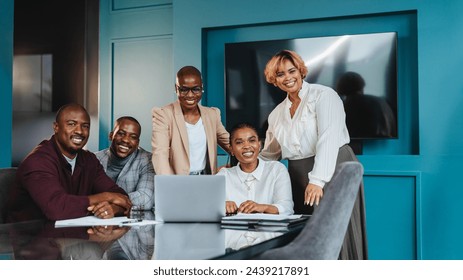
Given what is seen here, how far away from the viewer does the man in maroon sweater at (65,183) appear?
5.92ft

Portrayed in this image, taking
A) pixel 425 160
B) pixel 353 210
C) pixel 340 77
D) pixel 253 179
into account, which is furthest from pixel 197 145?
pixel 425 160

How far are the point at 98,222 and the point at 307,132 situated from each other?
99 centimetres

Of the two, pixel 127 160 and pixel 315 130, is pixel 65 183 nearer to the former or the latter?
pixel 127 160

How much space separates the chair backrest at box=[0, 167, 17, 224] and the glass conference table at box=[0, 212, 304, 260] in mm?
275

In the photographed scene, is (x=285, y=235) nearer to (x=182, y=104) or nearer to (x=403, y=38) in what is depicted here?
(x=182, y=104)

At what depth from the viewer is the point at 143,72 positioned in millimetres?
4375

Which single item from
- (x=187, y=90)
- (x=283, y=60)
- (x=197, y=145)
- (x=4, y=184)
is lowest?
(x=4, y=184)

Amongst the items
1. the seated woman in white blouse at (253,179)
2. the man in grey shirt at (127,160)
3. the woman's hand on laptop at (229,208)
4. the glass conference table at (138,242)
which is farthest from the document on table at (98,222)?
the man in grey shirt at (127,160)

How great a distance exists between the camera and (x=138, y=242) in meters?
1.30

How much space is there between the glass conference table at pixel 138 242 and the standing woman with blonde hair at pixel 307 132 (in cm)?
65

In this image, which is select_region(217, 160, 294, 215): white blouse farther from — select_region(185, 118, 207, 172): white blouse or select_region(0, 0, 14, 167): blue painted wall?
select_region(0, 0, 14, 167): blue painted wall

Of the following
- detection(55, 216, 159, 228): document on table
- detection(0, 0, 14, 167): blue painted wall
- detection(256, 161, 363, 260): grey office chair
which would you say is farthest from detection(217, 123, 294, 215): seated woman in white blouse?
detection(0, 0, 14, 167): blue painted wall

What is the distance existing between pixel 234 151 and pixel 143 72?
7.76 feet

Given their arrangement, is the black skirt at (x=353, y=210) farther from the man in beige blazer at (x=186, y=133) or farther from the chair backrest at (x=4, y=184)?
the chair backrest at (x=4, y=184)
